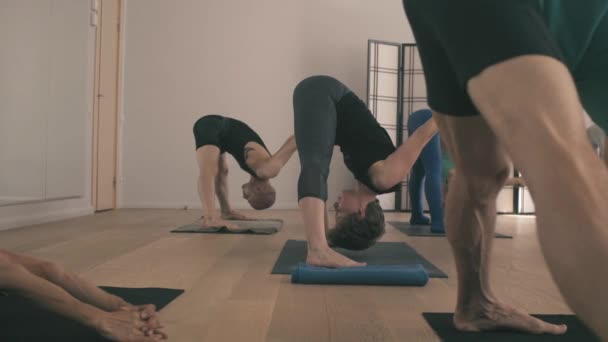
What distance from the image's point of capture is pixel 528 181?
0.56 metres

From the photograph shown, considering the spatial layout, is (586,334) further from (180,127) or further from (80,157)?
(180,127)

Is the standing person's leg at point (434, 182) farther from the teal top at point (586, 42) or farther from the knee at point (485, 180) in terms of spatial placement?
the teal top at point (586, 42)

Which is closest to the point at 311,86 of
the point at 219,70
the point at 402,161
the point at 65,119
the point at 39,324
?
the point at 402,161

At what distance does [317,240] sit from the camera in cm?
193

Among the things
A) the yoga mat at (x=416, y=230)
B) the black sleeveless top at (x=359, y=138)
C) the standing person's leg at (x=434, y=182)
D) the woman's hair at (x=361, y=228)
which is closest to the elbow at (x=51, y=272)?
the woman's hair at (x=361, y=228)

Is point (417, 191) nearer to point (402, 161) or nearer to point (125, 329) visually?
point (402, 161)

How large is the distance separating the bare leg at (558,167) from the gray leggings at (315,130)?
140cm

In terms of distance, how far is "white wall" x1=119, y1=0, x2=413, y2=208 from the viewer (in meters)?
5.85

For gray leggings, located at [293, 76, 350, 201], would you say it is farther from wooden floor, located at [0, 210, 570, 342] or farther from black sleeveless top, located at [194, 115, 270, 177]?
black sleeveless top, located at [194, 115, 270, 177]

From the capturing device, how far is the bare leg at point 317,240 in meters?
1.92

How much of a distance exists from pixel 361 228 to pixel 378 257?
31 cm

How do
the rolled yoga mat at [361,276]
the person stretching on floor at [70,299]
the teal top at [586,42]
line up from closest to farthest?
the teal top at [586,42] < the person stretching on floor at [70,299] < the rolled yoga mat at [361,276]

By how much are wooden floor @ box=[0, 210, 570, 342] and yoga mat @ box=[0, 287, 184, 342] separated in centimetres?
14

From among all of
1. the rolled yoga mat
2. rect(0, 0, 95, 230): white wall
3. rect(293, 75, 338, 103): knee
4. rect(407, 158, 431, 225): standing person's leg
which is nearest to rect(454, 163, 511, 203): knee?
the rolled yoga mat
